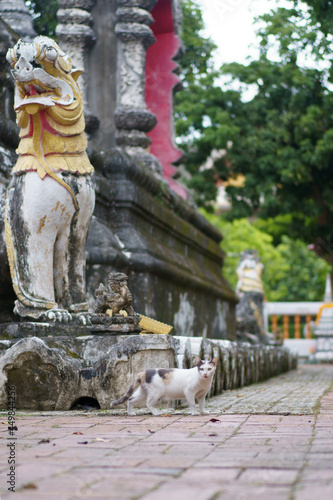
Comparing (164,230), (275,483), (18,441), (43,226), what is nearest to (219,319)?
(164,230)

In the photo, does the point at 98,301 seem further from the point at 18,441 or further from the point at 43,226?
the point at 18,441

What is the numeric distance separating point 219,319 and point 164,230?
8.62 feet

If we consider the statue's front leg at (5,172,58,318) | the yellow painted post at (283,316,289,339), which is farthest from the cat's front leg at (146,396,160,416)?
the yellow painted post at (283,316,289,339)

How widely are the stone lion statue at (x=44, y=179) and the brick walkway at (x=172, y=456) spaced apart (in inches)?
46.3

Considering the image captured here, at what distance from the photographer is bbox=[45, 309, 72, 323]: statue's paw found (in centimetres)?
559

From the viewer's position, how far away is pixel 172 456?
322 cm

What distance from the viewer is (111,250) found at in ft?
24.5

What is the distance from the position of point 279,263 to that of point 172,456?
28.5 m

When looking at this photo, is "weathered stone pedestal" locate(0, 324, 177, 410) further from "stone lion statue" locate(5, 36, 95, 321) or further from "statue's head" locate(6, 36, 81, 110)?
"statue's head" locate(6, 36, 81, 110)

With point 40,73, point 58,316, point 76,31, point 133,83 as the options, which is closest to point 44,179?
point 40,73

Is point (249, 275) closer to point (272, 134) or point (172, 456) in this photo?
point (272, 134)

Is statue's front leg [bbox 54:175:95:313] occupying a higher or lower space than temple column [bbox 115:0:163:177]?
lower

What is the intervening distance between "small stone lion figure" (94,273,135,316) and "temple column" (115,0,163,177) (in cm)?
409

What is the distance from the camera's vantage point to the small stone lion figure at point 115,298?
18.0 ft
